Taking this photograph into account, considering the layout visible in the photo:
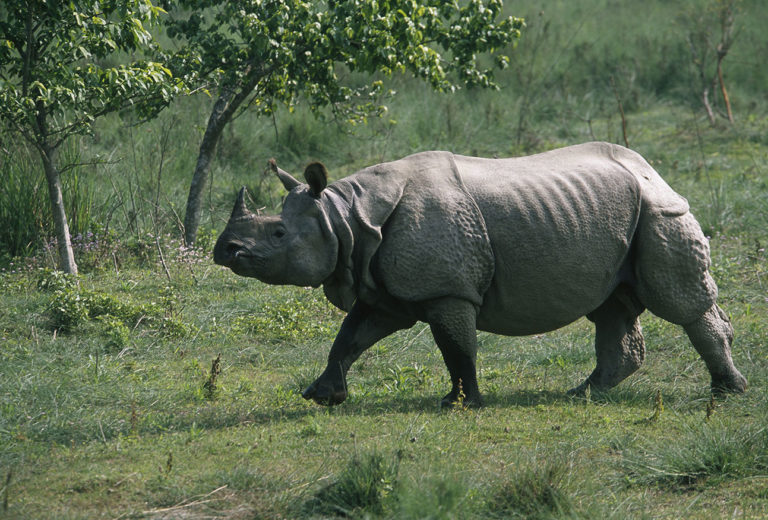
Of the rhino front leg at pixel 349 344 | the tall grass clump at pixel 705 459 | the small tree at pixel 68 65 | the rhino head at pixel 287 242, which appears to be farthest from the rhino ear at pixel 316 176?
the small tree at pixel 68 65

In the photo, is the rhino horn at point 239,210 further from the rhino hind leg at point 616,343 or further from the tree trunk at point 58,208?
the tree trunk at point 58,208

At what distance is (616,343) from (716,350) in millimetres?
692

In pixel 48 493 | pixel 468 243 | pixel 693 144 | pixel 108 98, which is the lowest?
pixel 693 144

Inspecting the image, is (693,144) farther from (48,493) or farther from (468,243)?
(48,493)

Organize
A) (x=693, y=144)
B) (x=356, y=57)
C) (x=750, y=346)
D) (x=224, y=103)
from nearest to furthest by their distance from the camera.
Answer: (x=750, y=346) < (x=356, y=57) < (x=224, y=103) < (x=693, y=144)

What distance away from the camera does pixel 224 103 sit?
36.9 feet

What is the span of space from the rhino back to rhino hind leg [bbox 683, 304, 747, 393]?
2.23 ft

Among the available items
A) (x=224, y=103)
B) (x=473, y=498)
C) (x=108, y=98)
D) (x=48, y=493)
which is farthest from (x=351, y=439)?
(x=224, y=103)

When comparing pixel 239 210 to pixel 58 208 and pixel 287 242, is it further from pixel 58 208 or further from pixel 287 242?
pixel 58 208

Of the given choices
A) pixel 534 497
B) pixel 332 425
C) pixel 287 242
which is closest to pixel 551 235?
pixel 287 242

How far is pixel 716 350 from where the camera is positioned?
6473mm

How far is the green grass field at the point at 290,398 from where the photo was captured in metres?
4.60

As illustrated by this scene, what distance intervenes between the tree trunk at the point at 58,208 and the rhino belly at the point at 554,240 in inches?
186

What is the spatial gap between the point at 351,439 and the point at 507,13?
1730cm
